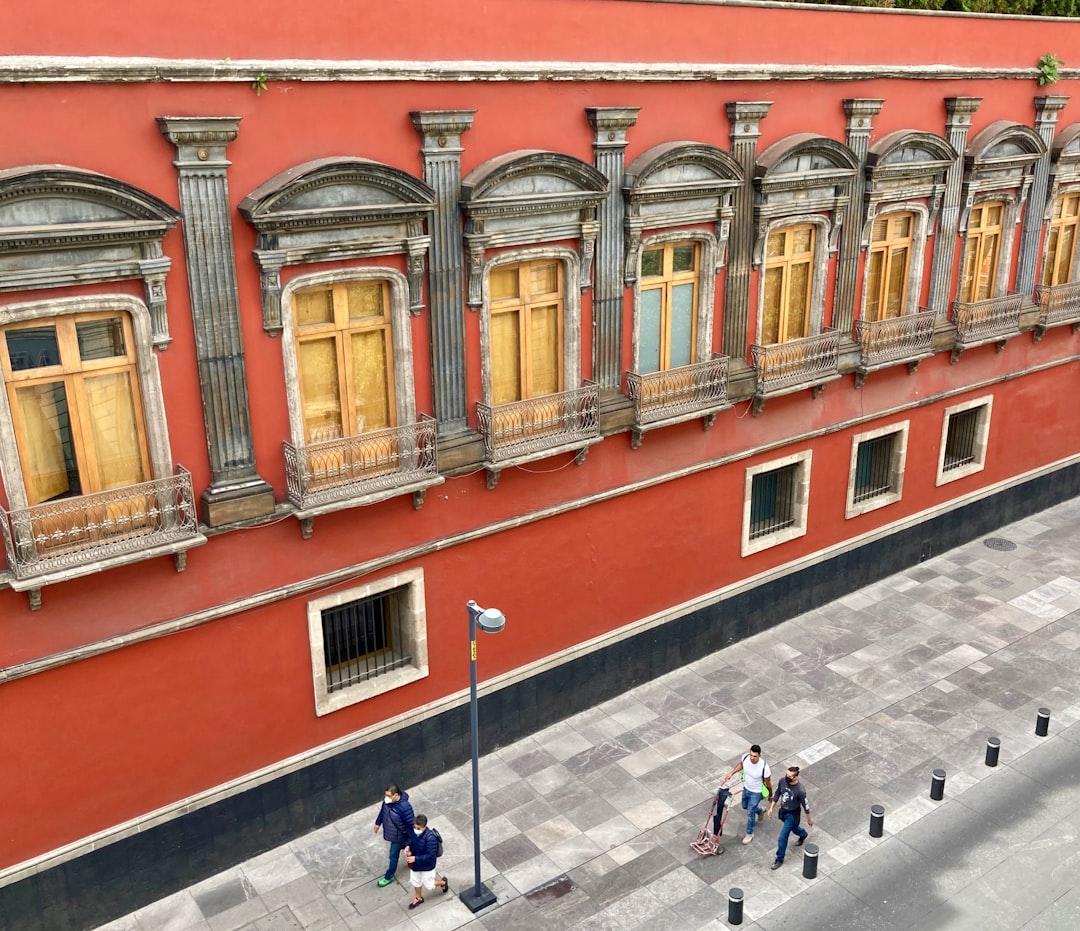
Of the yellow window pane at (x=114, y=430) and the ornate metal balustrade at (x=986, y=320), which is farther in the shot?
the ornate metal balustrade at (x=986, y=320)

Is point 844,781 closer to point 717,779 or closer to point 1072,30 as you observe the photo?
point 717,779

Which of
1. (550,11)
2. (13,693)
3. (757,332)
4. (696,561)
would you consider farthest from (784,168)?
(13,693)

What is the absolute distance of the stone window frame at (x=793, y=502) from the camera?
19516 millimetres

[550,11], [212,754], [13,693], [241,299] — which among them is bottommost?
[212,754]

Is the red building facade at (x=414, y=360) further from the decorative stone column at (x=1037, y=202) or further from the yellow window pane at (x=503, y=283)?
the decorative stone column at (x=1037, y=202)

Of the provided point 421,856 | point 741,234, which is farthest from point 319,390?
point 741,234

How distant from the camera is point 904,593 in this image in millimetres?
22234

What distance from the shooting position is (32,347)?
37.3ft

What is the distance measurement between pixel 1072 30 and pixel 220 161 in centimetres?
1916

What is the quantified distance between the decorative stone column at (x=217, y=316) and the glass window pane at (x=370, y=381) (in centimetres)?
163

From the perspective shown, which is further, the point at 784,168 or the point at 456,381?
the point at 784,168

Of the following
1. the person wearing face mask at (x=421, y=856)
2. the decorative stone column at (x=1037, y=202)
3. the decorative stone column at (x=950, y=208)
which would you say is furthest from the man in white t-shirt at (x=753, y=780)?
the decorative stone column at (x=1037, y=202)

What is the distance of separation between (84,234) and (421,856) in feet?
28.6

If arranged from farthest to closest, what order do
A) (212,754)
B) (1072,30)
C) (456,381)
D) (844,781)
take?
(1072,30) < (844,781) < (456,381) < (212,754)
